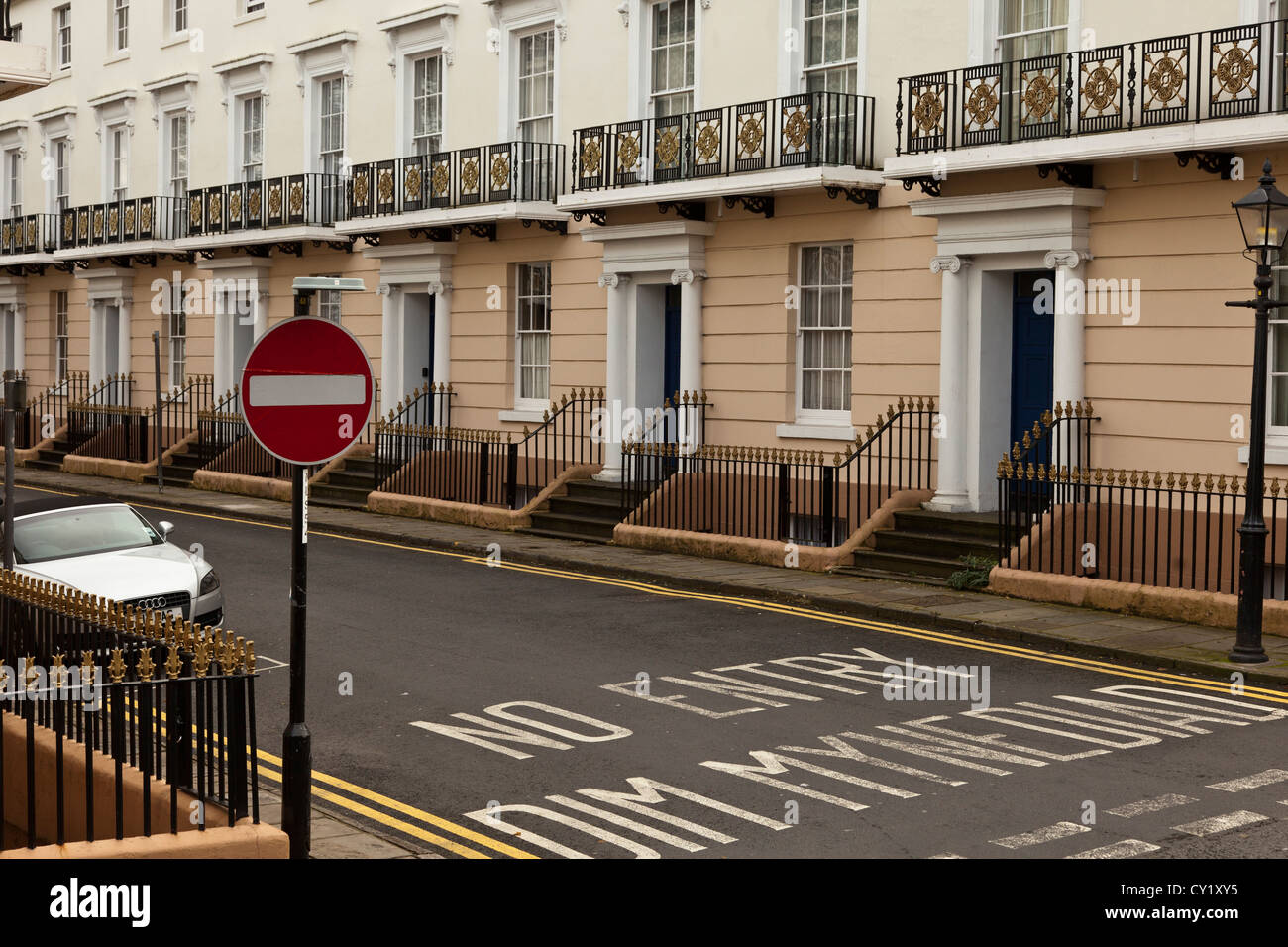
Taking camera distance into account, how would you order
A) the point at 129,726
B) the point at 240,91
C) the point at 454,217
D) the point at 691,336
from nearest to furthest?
the point at 129,726
the point at 691,336
the point at 454,217
the point at 240,91

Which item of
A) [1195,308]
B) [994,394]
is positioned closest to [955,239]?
[994,394]

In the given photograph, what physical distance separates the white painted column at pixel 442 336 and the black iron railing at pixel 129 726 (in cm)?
1849

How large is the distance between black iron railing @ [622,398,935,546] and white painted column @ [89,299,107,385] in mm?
19874

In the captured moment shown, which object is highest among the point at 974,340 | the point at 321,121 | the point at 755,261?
the point at 321,121

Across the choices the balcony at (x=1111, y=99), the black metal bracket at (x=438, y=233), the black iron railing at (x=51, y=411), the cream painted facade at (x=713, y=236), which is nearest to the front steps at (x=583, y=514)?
the cream painted facade at (x=713, y=236)

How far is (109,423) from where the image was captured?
3462 centimetres

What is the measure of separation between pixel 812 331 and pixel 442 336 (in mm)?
8292

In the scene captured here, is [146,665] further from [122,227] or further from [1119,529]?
[122,227]

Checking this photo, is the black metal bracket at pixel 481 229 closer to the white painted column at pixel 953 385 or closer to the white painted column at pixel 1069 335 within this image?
the white painted column at pixel 953 385

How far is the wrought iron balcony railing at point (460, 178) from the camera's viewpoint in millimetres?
24469

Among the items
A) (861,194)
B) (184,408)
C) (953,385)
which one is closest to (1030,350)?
(953,385)

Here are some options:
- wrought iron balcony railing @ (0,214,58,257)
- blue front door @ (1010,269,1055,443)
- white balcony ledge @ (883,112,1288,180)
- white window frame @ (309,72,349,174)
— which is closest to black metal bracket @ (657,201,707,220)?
white balcony ledge @ (883,112,1288,180)

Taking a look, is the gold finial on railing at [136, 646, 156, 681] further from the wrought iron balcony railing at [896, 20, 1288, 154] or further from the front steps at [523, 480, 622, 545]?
the front steps at [523, 480, 622, 545]

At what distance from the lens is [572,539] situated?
71.1 ft
